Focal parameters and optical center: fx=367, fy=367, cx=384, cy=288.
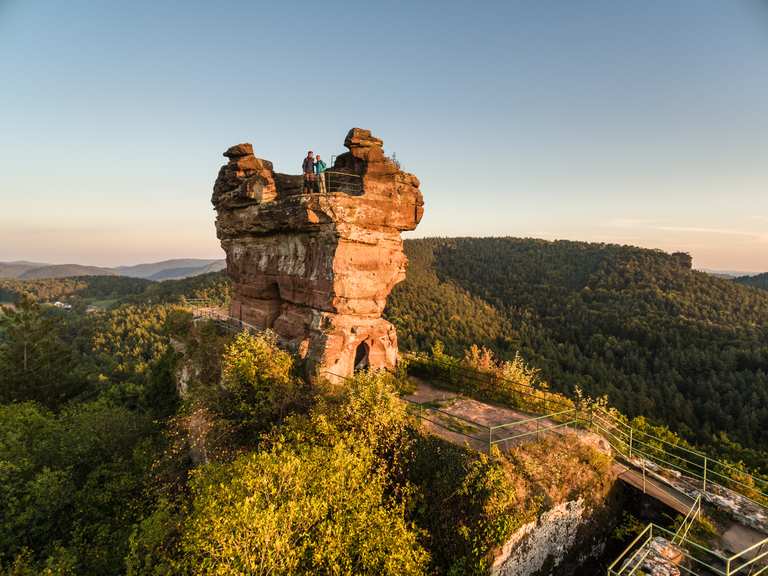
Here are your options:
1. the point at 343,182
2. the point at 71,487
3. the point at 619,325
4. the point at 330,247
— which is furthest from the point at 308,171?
the point at 619,325

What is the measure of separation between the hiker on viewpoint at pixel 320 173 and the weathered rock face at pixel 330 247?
462 millimetres

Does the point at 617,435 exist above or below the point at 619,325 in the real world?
above

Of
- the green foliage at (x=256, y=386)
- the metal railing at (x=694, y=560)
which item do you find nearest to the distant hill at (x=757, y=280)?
the metal railing at (x=694, y=560)

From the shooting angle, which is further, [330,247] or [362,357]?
[362,357]

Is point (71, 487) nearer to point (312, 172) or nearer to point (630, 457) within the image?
point (312, 172)

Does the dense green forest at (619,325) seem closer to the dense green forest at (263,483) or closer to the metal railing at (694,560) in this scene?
the metal railing at (694,560)

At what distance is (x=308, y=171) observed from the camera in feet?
61.9

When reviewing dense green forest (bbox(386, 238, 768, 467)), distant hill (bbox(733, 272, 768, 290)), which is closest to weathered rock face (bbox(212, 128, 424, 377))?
dense green forest (bbox(386, 238, 768, 467))

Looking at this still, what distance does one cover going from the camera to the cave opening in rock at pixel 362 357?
19.2m

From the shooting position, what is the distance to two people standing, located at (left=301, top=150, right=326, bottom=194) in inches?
705

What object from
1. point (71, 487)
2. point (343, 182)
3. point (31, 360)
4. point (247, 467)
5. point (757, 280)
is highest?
point (343, 182)

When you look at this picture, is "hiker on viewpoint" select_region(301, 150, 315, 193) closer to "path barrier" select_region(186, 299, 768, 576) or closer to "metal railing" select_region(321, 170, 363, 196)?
"metal railing" select_region(321, 170, 363, 196)

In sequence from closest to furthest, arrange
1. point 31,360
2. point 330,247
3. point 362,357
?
1. point 330,247
2. point 362,357
3. point 31,360

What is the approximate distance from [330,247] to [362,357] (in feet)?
21.4
